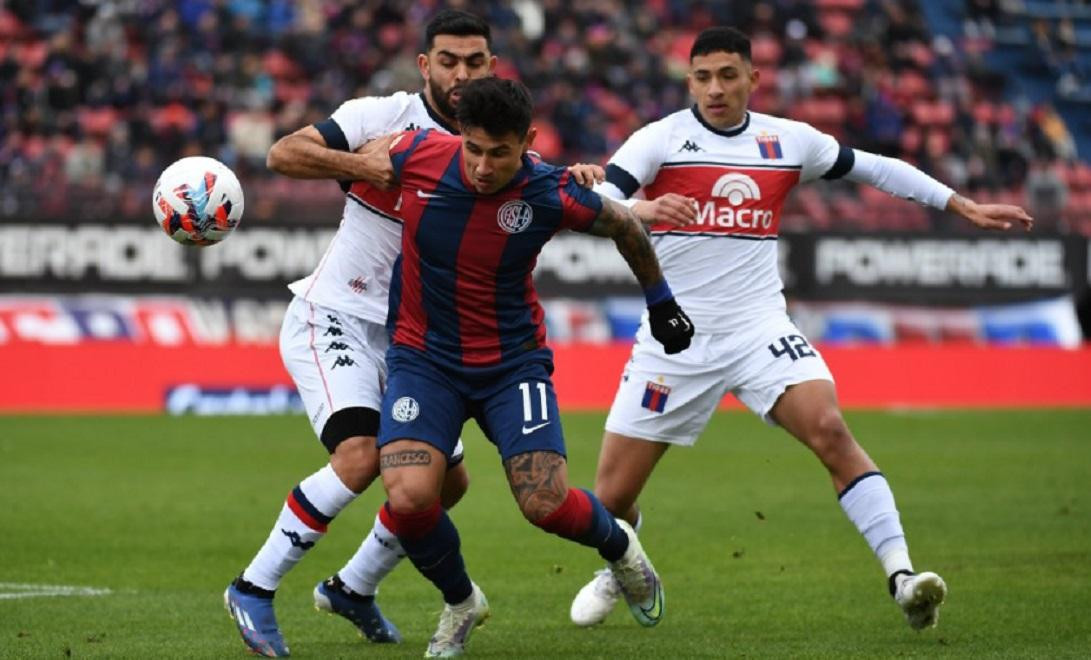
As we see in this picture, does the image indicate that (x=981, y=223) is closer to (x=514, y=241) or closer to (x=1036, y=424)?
(x=514, y=241)

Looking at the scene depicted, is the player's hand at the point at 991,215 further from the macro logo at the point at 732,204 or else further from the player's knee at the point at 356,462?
the player's knee at the point at 356,462

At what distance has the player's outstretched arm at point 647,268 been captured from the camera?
7.37 metres

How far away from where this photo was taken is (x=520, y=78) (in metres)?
29.5

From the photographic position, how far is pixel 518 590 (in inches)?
388

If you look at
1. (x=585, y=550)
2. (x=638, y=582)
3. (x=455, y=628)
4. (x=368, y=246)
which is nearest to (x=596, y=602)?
(x=638, y=582)

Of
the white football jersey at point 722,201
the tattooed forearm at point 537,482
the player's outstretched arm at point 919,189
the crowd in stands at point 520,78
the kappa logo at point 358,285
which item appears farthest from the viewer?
the crowd in stands at point 520,78

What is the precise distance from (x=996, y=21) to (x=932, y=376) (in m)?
14.2

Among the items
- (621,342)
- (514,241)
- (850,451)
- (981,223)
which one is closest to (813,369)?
(850,451)

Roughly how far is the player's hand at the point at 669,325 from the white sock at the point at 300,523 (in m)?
1.44

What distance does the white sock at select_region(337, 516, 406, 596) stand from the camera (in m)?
Answer: 7.95

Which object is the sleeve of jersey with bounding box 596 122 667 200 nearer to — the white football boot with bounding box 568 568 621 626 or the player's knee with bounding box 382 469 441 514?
the white football boot with bounding box 568 568 621 626

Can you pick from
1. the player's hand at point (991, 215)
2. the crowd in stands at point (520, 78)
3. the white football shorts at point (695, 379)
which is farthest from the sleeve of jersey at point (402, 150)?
the crowd in stands at point (520, 78)

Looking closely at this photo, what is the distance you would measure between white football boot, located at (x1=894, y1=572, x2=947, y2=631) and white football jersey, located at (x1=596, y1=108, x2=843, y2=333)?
69.9 inches

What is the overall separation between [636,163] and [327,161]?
76.8 inches
